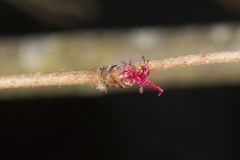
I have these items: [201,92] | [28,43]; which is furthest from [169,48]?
[201,92]

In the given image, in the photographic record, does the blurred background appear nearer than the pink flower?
No

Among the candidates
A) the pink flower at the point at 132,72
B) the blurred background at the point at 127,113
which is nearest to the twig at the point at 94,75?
the pink flower at the point at 132,72

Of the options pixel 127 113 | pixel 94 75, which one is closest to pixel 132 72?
pixel 94 75

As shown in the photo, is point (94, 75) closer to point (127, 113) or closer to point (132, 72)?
point (132, 72)

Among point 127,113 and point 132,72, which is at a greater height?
point 127,113

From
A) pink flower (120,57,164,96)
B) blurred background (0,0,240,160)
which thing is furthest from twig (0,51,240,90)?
blurred background (0,0,240,160)

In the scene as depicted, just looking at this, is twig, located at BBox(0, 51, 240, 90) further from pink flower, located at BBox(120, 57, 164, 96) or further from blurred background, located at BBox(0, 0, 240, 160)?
blurred background, located at BBox(0, 0, 240, 160)

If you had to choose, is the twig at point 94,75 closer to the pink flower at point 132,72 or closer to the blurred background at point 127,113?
the pink flower at point 132,72

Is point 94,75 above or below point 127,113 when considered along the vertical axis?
below

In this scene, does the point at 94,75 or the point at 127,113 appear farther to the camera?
the point at 127,113
